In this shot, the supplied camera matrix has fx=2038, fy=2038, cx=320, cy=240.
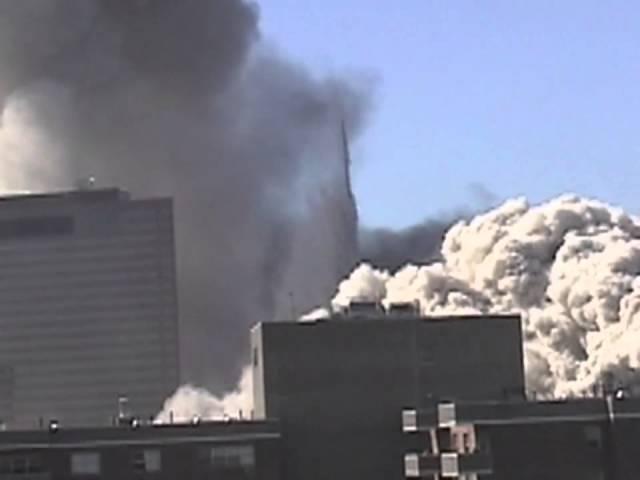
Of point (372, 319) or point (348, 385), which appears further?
point (372, 319)

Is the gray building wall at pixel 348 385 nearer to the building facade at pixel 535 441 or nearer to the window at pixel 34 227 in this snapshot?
the building facade at pixel 535 441

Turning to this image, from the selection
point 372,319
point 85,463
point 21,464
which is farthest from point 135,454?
point 372,319

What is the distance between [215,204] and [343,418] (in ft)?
402

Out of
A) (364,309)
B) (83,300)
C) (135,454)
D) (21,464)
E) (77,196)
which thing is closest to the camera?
(21,464)

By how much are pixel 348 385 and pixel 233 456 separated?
512 cm

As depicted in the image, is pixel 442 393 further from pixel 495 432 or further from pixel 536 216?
pixel 536 216

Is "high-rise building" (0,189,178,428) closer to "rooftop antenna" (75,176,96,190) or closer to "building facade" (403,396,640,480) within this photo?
"rooftop antenna" (75,176,96,190)

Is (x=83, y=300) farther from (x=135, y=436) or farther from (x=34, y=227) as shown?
(x=135, y=436)

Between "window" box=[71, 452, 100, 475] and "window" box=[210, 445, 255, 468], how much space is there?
3888 millimetres

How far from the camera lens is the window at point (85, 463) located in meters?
68.5

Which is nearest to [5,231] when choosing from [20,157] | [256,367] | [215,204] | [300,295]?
[20,157]

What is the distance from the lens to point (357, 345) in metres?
71.9

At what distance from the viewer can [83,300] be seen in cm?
19250

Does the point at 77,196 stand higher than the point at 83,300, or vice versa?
the point at 77,196
